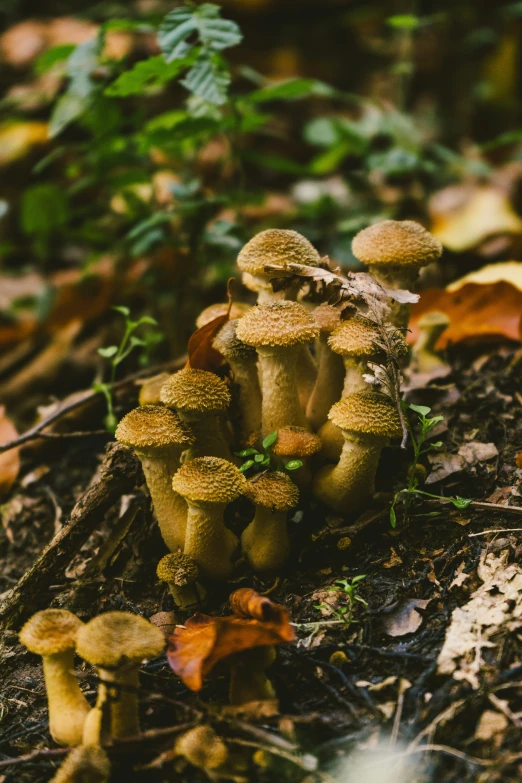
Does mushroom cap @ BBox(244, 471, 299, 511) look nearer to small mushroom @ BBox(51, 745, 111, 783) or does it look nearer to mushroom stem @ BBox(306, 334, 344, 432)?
mushroom stem @ BBox(306, 334, 344, 432)

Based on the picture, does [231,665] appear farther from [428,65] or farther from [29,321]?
[428,65]

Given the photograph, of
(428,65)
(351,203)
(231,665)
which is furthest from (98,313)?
(428,65)

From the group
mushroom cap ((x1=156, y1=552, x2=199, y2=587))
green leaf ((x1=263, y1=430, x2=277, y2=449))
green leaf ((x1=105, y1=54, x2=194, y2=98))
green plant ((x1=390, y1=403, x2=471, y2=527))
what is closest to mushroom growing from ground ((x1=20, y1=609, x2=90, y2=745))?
mushroom cap ((x1=156, y1=552, x2=199, y2=587))

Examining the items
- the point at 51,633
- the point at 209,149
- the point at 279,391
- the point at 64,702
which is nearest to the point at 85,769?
the point at 64,702

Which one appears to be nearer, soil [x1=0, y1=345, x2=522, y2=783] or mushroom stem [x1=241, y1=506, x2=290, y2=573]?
soil [x1=0, y1=345, x2=522, y2=783]

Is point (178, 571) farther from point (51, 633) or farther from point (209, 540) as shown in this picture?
point (51, 633)
